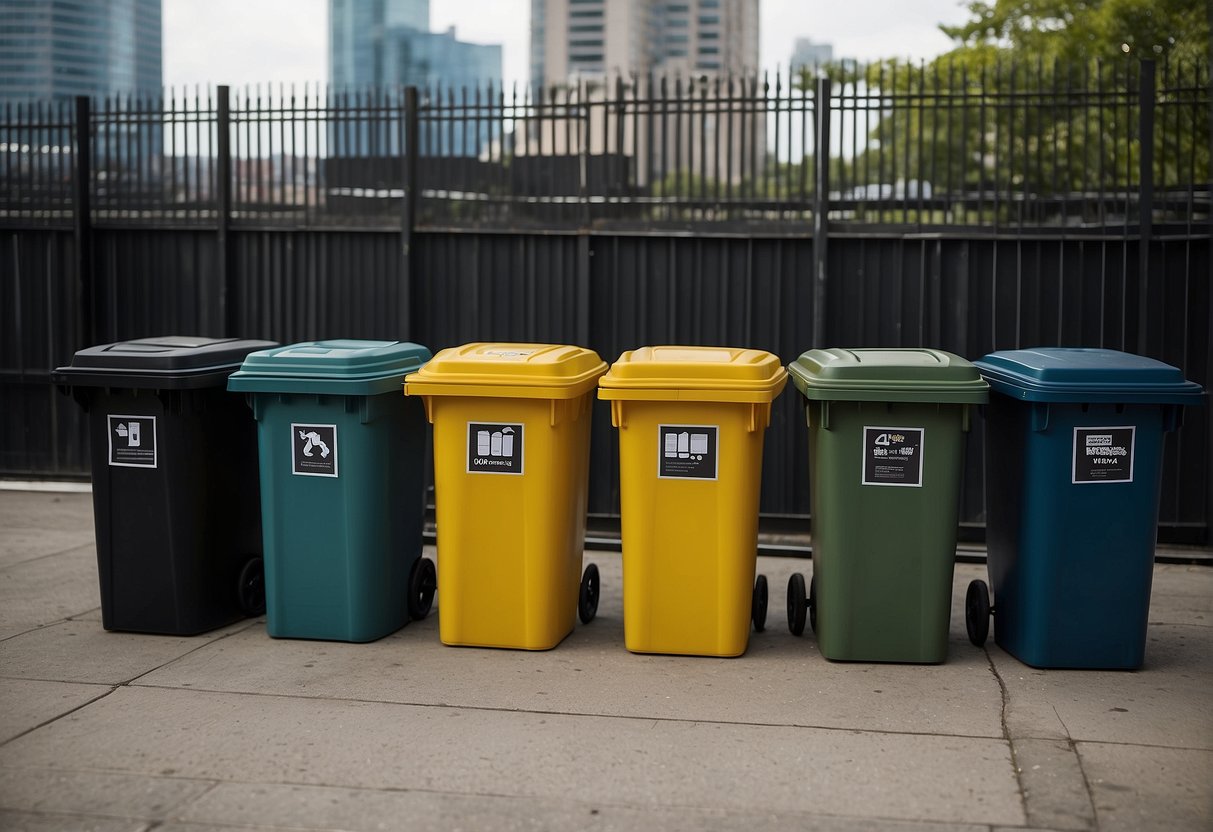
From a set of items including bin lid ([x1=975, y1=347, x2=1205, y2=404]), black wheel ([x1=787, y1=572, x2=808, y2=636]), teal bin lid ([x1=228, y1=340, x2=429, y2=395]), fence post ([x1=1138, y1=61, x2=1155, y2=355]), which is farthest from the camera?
fence post ([x1=1138, y1=61, x2=1155, y2=355])

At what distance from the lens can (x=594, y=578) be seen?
20.7 feet

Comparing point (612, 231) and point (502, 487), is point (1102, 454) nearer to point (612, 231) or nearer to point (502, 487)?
point (502, 487)

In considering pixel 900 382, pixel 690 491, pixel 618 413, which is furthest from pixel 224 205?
pixel 900 382

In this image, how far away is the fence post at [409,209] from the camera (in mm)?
8391

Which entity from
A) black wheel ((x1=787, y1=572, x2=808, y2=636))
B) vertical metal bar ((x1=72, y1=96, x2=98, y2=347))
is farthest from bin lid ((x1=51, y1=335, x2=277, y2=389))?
vertical metal bar ((x1=72, y1=96, x2=98, y2=347))

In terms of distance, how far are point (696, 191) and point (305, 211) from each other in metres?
2.71

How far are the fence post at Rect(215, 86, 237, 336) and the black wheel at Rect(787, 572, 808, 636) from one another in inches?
184

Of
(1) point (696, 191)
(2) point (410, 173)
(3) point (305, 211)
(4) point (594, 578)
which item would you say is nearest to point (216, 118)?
(3) point (305, 211)

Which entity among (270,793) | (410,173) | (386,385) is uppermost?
(410,173)

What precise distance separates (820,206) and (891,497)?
9.66 ft

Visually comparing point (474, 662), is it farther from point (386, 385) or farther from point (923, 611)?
point (923, 611)

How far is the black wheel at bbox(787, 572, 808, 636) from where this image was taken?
5918mm

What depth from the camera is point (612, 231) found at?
8234 millimetres

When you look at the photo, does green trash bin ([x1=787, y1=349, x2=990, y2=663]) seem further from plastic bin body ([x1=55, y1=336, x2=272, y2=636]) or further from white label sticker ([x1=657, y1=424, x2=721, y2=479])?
plastic bin body ([x1=55, y1=336, x2=272, y2=636])
